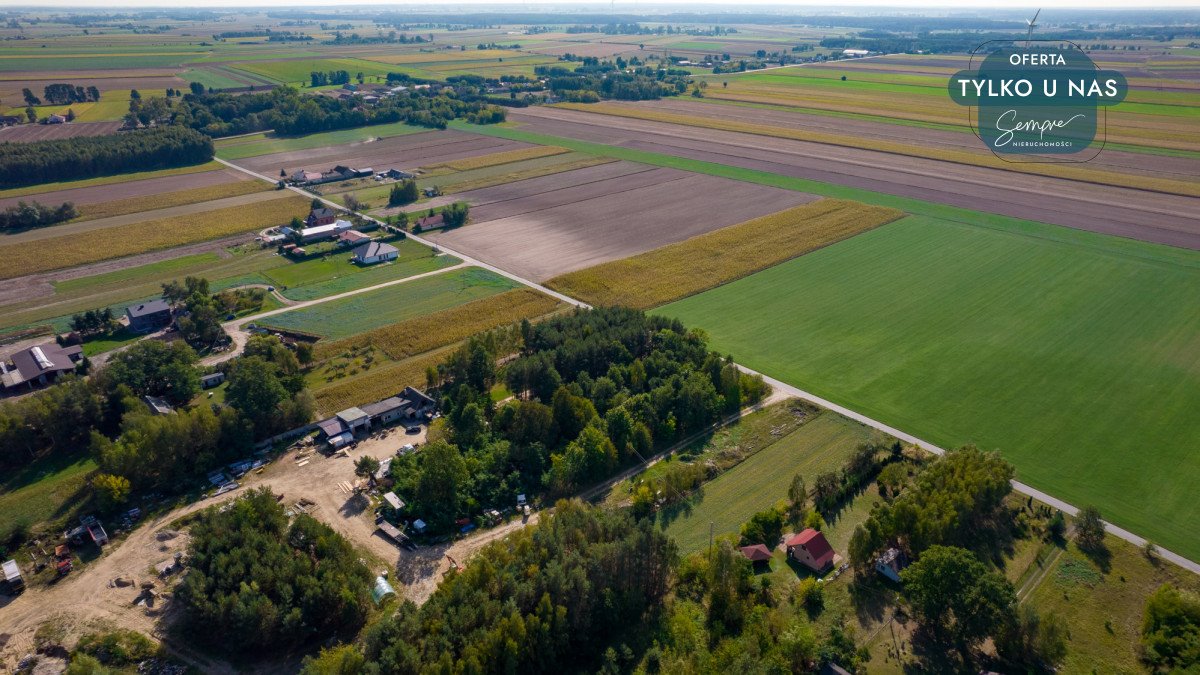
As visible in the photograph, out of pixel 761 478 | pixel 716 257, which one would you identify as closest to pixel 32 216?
pixel 716 257

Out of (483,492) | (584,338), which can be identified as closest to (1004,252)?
(584,338)

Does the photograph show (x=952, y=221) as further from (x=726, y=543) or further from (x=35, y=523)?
(x=35, y=523)

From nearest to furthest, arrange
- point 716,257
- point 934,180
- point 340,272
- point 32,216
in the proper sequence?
point 340,272
point 716,257
point 32,216
point 934,180

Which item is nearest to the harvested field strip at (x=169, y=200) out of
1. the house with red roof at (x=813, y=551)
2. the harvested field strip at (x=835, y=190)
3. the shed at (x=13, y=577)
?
the harvested field strip at (x=835, y=190)

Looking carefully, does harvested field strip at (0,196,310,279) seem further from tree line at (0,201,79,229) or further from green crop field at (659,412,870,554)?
green crop field at (659,412,870,554)

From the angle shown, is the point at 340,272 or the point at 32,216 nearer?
the point at 340,272

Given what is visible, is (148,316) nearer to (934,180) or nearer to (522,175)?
(522,175)

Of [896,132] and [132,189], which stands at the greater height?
[896,132]
